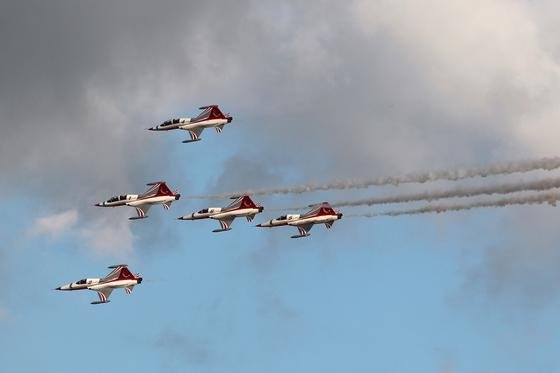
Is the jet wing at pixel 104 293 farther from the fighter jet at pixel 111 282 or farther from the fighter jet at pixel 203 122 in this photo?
the fighter jet at pixel 203 122

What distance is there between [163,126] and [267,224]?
67.7ft

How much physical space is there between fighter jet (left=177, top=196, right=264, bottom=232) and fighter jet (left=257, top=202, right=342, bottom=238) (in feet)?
11.5

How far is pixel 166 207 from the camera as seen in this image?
190375 millimetres

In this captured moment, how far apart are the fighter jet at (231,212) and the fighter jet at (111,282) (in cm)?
1207

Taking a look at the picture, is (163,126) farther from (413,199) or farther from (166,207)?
(413,199)

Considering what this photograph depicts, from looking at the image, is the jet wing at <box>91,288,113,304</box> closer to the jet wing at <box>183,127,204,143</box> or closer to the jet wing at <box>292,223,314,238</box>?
the jet wing at <box>183,127,204,143</box>

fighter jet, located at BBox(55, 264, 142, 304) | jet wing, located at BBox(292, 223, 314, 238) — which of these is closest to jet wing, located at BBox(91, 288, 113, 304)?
fighter jet, located at BBox(55, 264, 142, 304)

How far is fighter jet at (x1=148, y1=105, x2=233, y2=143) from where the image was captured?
191750 millimetres

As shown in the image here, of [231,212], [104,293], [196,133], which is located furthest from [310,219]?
[104,293]

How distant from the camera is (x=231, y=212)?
190m

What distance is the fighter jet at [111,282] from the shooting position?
7795 inches

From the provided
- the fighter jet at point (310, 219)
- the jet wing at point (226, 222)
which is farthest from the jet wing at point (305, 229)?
the jet wing at point (226, 222)

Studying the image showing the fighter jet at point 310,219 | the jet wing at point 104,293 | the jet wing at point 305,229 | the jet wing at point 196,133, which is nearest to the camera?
the fighter jet at point 310,219

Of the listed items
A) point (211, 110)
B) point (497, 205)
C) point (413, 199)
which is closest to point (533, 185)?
point (497, 205)
